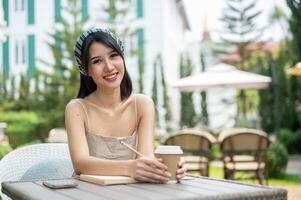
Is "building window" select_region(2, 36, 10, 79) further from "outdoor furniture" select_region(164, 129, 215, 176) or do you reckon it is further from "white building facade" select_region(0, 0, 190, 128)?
"outdoor furniture" select_region(164, 129, 215, 176)

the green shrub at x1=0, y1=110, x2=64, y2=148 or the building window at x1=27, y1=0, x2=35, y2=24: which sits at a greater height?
the building window at x1=27, y1=0, x2=35, y2=24

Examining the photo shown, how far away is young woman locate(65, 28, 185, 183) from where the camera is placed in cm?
186

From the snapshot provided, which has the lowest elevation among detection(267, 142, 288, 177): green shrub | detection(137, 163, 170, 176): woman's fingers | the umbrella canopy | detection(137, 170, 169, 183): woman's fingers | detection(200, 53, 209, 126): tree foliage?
detection(267, 142, 288, 177): green shrub

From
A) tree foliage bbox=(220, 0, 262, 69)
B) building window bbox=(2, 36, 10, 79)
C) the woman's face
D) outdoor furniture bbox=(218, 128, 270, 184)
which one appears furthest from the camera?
tree foliage bbox=(220, 0, 262, 69)

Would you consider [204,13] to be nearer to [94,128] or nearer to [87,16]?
[87,16]

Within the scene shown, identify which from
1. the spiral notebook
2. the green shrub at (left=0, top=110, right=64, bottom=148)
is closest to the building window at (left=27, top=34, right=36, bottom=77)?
the green shrub at (left=0, top=110, right=64, bottom=148)

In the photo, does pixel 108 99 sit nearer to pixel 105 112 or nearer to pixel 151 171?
pixel 105 112

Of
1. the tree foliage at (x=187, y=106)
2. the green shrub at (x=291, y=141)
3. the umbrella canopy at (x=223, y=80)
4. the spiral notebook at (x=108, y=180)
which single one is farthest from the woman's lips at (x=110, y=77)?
the tree foliage at (x=187, y=106)

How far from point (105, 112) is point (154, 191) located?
0.57 metres

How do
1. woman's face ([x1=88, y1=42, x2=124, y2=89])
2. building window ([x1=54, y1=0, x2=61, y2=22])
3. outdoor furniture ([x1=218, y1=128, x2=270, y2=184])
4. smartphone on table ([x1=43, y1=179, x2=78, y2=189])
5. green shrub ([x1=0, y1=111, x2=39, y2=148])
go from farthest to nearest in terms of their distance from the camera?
building window ([x1=54, y1=0, x2=61, y2=22]) → green shrub ([x1=0, y1=111, x2=39, y2=148]) → outdoor furniture ([x1=218, y1=128, x2=270, y2=184]) → woman's face ([x1=88, y1=42, x2=124, y2=89]) → smartphone on table ([x1=43, y1=179, x2=78, y2=189])

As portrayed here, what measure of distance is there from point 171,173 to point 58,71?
36.5ft

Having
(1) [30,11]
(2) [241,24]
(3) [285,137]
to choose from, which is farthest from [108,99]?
(2) [241,24]

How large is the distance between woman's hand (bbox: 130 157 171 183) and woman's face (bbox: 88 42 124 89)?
388 mm

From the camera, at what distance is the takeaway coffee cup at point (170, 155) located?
1558 mm
